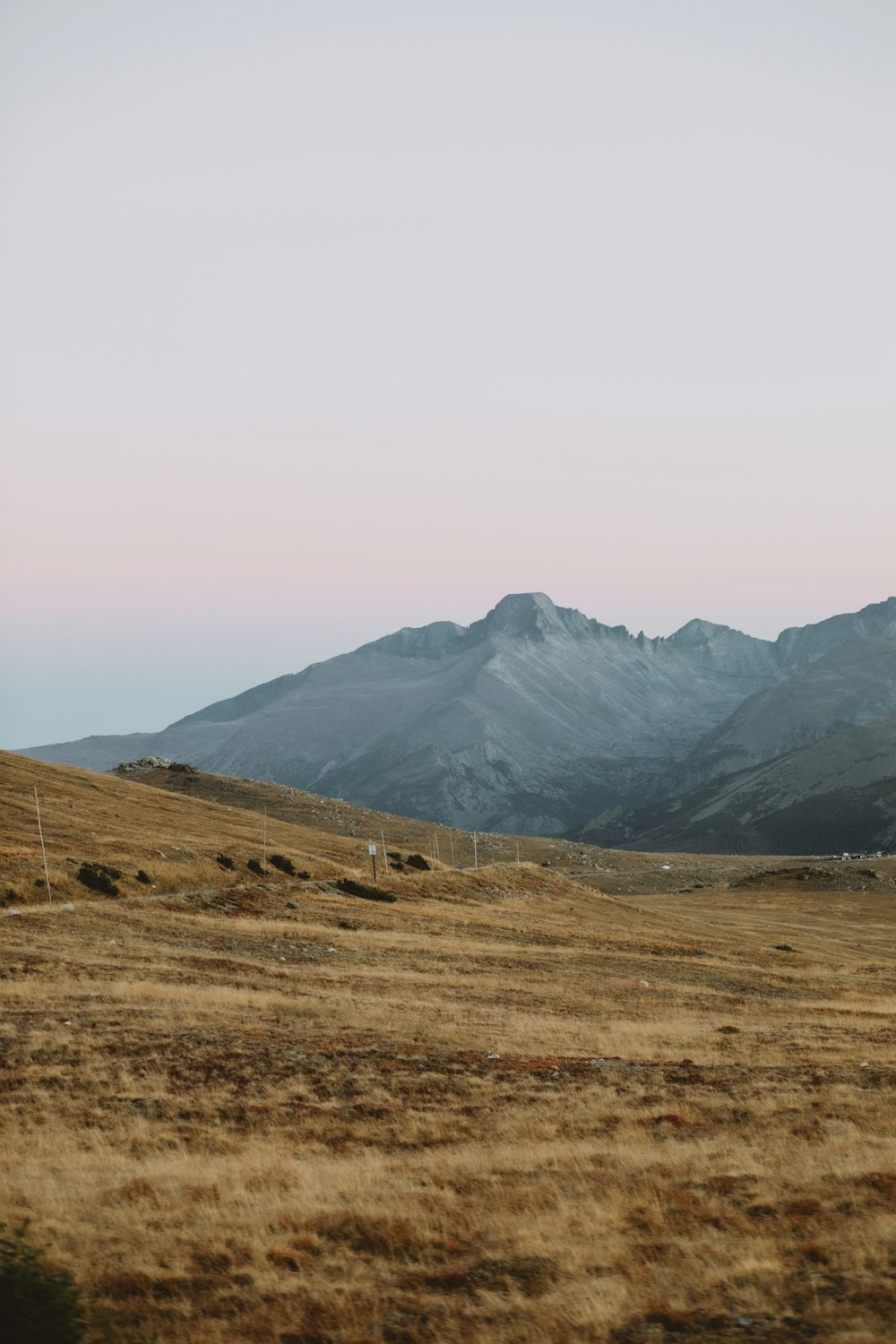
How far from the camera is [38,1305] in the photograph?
31.9 ft

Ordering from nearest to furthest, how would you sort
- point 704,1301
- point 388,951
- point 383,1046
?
A: point 704,1301 → point 383,1046 → point 388,951

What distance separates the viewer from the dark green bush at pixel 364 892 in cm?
6531

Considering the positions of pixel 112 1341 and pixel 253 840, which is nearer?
pixel 112 1341

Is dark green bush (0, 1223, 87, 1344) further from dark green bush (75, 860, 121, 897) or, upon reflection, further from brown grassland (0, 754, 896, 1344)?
dark green bush (75, 860, 121, 897)

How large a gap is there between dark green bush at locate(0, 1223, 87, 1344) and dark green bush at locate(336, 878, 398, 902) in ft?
179

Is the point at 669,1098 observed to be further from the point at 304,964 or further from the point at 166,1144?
the point at 304,964

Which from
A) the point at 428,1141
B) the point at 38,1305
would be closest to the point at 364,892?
the point at 428,1141

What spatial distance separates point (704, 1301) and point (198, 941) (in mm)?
33204

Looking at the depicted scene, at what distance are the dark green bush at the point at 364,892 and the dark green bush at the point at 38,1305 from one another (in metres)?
54.6

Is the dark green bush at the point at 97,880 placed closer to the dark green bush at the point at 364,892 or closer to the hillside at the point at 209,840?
the hillside at the point at 209,840

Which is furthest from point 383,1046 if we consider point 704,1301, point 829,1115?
point 704,1301

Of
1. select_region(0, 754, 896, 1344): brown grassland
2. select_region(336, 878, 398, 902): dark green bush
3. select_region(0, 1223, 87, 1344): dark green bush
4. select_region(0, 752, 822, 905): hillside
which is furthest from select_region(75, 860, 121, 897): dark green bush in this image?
select_region(0, 1223, 87, 1344): dark green bush

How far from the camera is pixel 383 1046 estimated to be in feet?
82.0

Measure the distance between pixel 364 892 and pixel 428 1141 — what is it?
4832 cm
